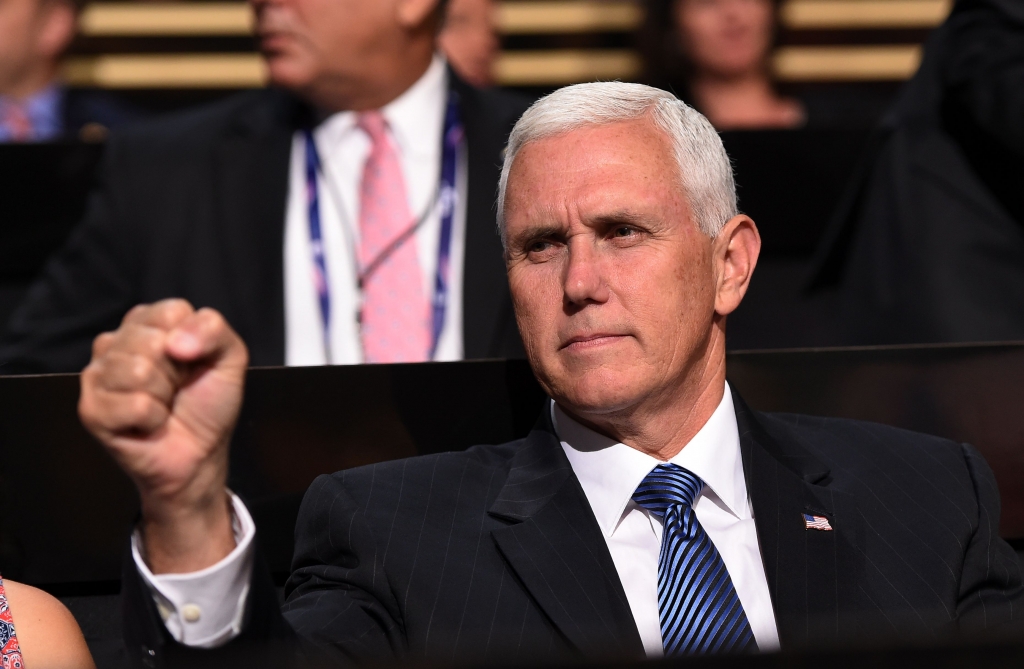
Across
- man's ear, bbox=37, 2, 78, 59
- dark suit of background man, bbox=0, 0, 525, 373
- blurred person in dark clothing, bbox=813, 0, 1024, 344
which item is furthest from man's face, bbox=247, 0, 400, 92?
blurred person in dark clothing, bbox=813, 0, 1024, 344

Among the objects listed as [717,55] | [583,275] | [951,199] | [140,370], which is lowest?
[951,199]

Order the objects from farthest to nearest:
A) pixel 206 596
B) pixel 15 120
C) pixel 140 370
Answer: pixel 15 120
pixel 206 596
pixel 140 370

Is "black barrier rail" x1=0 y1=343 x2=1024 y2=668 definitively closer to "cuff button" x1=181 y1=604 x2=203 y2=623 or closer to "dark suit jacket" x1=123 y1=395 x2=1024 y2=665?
"dark suit jacket" x1=123 y1=395 x2=1024 y2=665

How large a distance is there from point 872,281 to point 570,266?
1.41 meters

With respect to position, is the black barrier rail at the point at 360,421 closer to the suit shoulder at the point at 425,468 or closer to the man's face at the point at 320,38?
the suit shoulder at the point at 425,468

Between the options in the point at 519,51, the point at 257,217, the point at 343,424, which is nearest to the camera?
the point at 343,424

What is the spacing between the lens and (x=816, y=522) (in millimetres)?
1382

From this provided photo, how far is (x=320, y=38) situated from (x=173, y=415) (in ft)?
5.90

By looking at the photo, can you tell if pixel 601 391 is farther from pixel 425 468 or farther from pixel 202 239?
pixel 202 239

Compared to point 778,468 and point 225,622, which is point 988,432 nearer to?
point 778,468

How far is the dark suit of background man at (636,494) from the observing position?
1279mm

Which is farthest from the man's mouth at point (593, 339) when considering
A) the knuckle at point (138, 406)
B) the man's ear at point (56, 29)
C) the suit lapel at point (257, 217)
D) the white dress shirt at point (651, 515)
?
the man's ear at point (56, 29)

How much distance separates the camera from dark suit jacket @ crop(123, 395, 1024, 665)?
4.15 feet

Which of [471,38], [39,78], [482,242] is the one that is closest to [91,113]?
[39,78]
